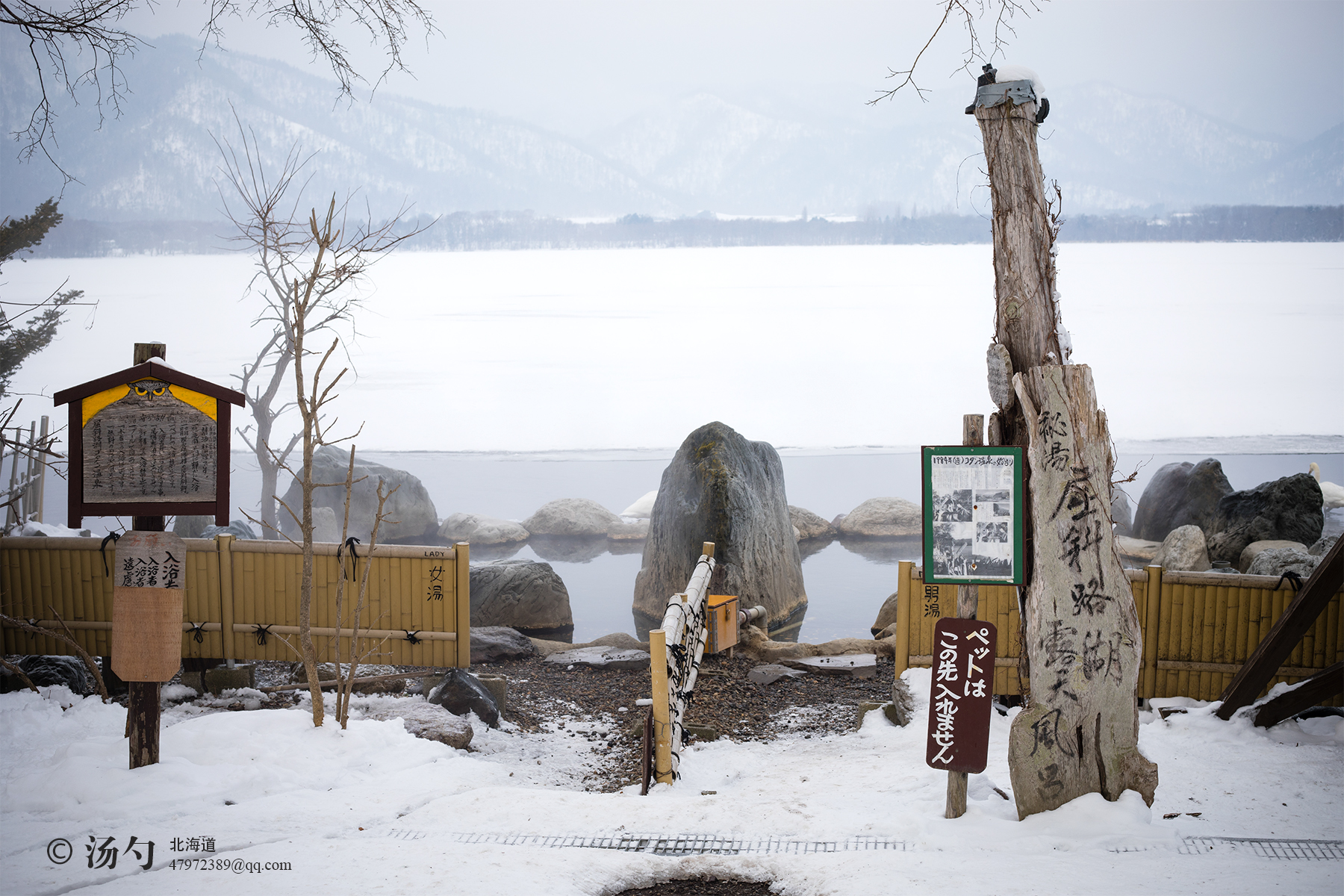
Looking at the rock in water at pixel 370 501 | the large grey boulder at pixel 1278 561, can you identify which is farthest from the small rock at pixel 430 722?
the rock in water at pixel 370 501

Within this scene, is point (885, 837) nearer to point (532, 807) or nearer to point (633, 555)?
point (532, 807)

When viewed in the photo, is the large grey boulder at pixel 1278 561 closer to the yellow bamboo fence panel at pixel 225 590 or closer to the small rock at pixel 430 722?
the small rock at pixel 430 722

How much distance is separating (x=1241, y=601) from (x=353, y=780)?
497 centimetres

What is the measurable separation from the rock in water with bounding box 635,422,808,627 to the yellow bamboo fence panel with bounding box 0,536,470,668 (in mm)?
3734

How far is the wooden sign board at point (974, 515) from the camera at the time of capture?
3805 millimetres

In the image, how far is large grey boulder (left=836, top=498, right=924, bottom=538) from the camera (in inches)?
621

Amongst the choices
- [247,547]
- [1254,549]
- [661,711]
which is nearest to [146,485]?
[247,547]

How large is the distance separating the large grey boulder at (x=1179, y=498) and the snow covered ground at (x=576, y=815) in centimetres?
944

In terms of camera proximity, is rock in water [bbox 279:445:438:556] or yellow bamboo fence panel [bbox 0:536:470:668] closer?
yellow bamboo fence panel [bbox 0:536:470:668]

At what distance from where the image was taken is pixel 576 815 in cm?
384

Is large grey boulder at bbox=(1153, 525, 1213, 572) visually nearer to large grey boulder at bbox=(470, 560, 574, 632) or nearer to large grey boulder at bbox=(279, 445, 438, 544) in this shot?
large grey boulder at bbox=(470, 560, 574, 632)

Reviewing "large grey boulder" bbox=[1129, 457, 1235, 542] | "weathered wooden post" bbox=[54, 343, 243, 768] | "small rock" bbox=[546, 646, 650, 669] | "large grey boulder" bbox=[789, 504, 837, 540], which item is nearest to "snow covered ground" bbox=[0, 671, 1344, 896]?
"weathered wooden post" bbox=[54, 343, 243, 768]

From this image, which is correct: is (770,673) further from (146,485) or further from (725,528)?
(146,485)

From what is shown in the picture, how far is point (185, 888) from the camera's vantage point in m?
3.16
